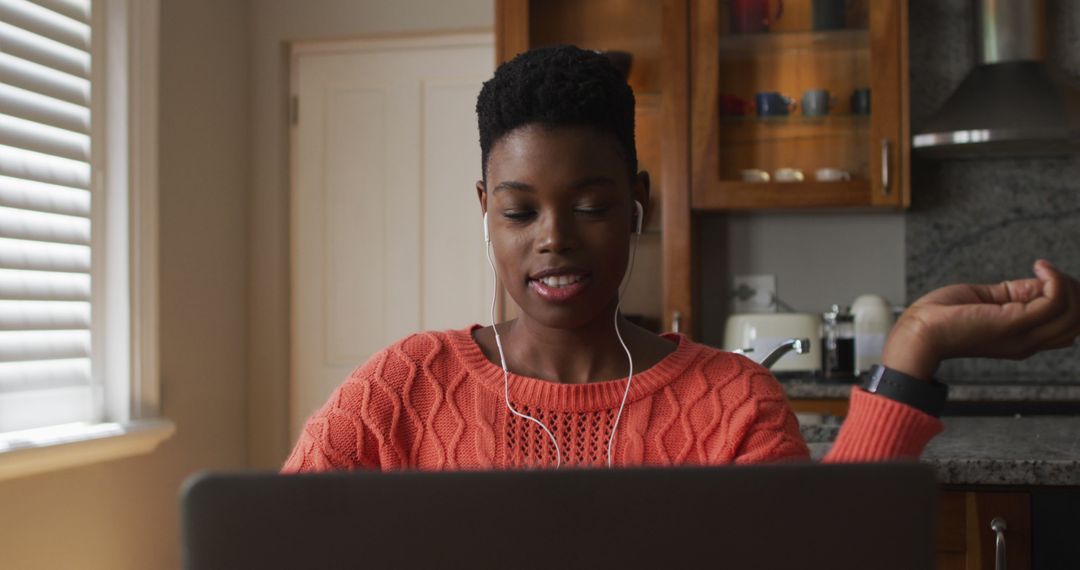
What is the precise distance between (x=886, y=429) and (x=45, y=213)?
8.22 ft

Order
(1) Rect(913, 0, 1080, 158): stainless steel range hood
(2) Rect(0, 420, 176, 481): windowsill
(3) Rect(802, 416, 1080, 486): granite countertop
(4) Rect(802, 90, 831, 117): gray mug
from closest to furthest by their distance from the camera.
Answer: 1. (3) Rect(802, 416, 1080, 486): granite countertop
2. (2) Rect(0, 420, 176, 481): windowsill
3. (1) Rect(913, 0, 1080, 158): stainless steel range hood
4. (4) Rect(802, 90, 831, 117): gray mug

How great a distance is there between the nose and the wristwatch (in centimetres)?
34

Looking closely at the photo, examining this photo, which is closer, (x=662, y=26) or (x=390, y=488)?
(x=390, y=488)

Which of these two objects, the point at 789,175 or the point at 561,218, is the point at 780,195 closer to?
the point at 789,175

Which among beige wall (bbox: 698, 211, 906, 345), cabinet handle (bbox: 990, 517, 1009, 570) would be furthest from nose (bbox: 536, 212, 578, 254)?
beige wall (bbox: 698, 211, 906, 345)

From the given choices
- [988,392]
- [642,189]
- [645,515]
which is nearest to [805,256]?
[988,392]

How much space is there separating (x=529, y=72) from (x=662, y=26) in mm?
2459

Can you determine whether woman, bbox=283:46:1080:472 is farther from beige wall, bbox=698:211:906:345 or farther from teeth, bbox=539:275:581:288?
beige wall, bbox=698:211:906:345

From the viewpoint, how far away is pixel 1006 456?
1.43 m

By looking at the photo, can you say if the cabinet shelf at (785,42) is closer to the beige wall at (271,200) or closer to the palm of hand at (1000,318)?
the beige wall at (271,200)

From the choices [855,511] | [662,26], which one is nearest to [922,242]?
[662,26]

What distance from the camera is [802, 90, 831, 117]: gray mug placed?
3.35 m

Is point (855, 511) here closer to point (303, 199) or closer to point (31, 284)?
point (31, 284)

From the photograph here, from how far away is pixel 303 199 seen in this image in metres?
3.78
